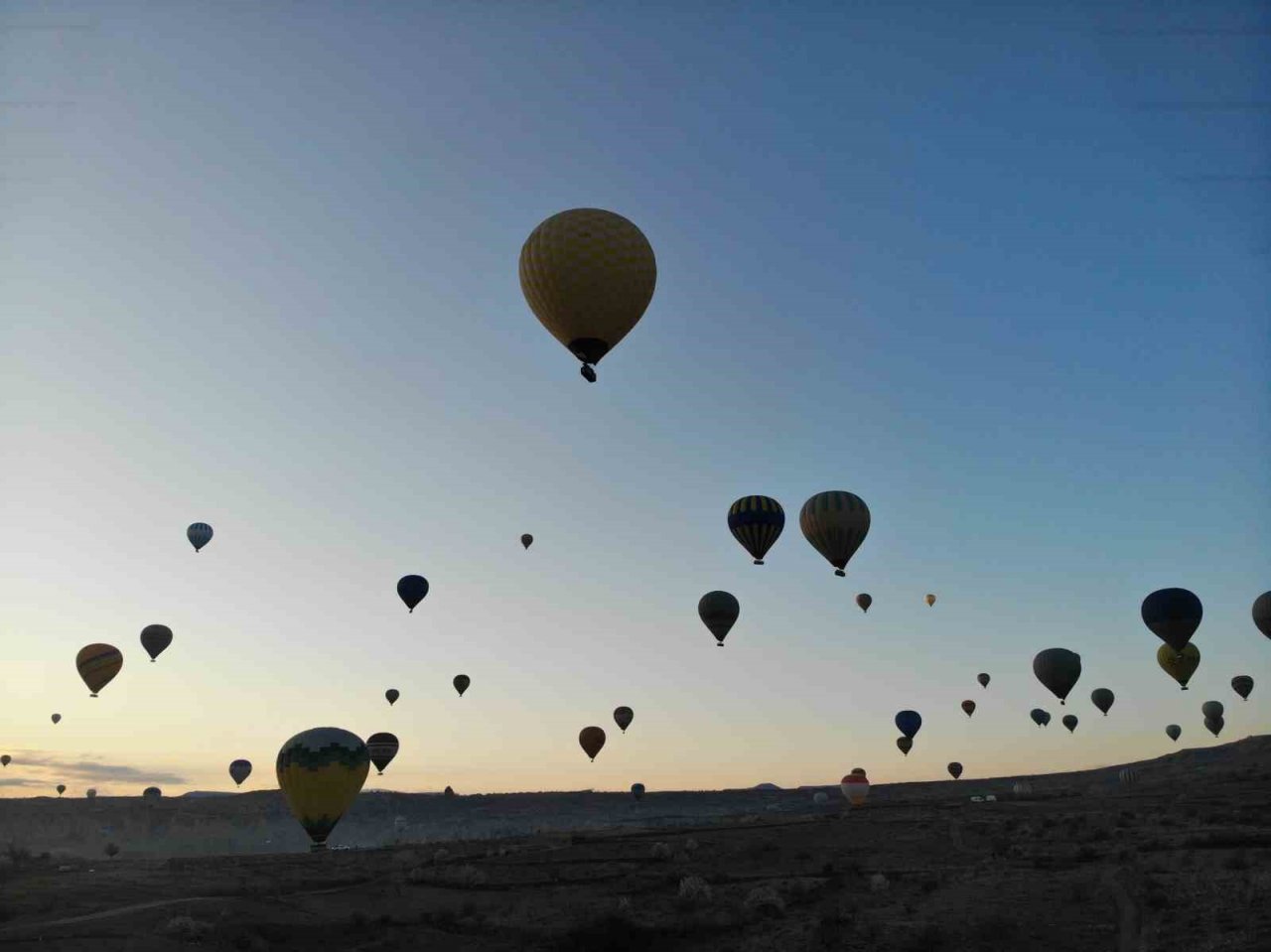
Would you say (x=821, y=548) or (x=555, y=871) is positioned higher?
(x=821, y=548)

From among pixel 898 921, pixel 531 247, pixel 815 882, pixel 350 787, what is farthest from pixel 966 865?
pixel 531 247

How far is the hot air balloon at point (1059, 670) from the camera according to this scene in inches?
2267

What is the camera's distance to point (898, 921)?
24.6 meters

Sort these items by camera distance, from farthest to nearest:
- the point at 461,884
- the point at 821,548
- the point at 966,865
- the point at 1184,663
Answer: the point at 1184,663, the point at 821,548, the point at 461,884, the point at 966,865

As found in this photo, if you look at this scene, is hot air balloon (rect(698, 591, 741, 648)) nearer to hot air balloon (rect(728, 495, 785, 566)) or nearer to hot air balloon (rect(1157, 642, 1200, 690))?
hot air balloon (rect(728, 495, 785, 566))

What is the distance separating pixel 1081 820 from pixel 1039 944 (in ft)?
87.5

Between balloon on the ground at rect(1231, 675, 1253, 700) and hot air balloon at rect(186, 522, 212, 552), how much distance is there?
303 ft

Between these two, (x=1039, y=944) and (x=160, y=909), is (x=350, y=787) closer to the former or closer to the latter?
(x=160, y=909)

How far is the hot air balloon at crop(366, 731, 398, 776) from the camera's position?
6562cm

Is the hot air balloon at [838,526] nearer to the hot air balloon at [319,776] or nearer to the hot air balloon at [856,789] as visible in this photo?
the hot air balloon at [319,776]

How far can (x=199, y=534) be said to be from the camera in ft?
200

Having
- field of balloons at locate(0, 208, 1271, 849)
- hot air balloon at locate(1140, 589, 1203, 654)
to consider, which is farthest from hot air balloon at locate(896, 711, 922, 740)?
hot air balloon at locate(1140, 589, 1203, 654)

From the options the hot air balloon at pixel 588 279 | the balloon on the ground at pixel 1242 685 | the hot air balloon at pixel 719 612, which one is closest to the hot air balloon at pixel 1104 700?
the balloon on the ground at pixel 1242 685

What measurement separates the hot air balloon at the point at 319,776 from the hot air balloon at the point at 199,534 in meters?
33.2
